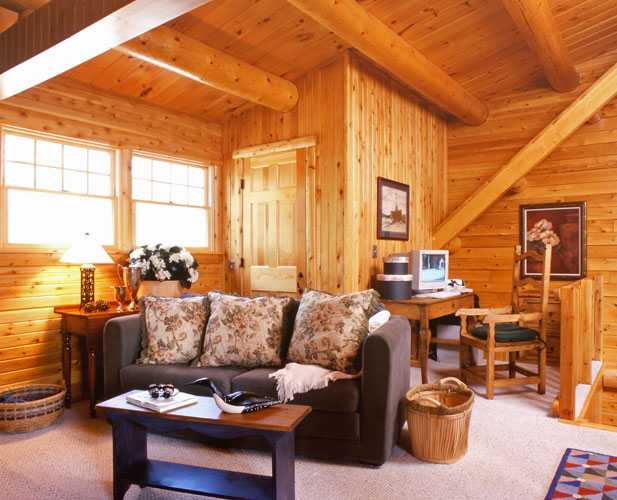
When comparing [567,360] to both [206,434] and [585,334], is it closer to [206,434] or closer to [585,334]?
[585,334]

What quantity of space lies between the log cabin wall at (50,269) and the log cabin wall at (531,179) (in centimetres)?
394

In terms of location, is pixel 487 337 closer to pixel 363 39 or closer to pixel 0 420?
pixel 363 39

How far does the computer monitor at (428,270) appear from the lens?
15.4 ft

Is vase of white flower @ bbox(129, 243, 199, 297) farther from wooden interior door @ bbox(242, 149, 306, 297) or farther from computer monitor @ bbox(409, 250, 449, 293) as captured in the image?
computer monitor @ bbox(409, 250, 449, 293)

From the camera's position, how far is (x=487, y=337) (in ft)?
12.8

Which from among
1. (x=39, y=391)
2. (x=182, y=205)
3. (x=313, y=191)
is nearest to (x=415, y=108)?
(x=313, y=191)

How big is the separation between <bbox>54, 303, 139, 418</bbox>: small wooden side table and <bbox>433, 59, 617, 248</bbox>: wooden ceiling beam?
3.95 m

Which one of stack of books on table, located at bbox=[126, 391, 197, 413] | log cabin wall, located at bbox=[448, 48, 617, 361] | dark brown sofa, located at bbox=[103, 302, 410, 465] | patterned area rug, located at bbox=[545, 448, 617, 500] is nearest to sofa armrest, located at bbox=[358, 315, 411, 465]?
dark brown sofa, located at bbox=[103, 302, 410, 465]

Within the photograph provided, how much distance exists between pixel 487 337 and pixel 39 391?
3.38m

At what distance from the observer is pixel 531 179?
5.89m

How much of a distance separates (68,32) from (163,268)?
2.07 m

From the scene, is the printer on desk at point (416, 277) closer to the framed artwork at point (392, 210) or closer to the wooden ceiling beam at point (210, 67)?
the framed artwork at point (392, 210)

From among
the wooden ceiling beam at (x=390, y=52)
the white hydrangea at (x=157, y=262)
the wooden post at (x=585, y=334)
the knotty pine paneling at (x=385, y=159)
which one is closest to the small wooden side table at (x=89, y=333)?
the white hydrangea at (x=157, y=262)

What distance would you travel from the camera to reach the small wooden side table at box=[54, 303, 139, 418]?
3.49 meters
